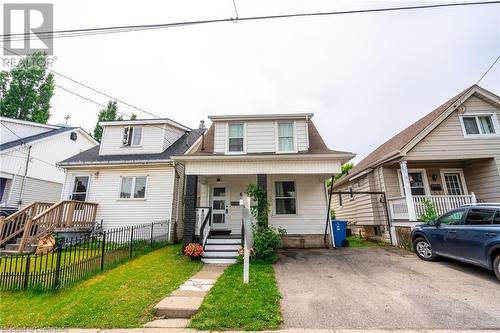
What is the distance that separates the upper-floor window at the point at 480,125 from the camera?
402 inches

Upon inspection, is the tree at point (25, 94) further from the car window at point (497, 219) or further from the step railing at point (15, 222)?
the car window at point (497, 219)

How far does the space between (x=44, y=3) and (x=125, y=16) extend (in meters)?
2.68

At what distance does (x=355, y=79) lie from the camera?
11719mm

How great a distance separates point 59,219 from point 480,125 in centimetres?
1994

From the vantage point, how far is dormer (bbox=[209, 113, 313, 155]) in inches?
409

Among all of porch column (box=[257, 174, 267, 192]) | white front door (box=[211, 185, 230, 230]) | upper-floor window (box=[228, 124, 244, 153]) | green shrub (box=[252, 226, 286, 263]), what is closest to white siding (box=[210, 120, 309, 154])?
upper-floor window (box=[228, 124, 244, 153])

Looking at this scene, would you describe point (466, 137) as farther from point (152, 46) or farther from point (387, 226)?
point (152, 46)

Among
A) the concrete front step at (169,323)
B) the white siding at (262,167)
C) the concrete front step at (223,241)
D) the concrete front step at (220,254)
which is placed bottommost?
the concrete front step at (169,323)

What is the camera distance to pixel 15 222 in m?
9.23

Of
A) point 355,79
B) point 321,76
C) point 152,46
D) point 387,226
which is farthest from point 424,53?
point 152,46

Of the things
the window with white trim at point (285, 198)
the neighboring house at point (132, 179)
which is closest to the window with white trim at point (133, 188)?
the neighboring house at point (132, 179)

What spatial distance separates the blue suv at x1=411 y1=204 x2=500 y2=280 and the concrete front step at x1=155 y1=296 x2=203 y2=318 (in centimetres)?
698

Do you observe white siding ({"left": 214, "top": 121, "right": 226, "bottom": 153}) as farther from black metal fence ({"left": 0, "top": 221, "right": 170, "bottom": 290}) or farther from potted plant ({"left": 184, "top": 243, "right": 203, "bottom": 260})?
black metal fence ({"left": 0, "top": 221, "right": 170, "bottom": 290})

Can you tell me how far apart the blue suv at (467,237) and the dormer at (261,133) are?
5.53 meters
